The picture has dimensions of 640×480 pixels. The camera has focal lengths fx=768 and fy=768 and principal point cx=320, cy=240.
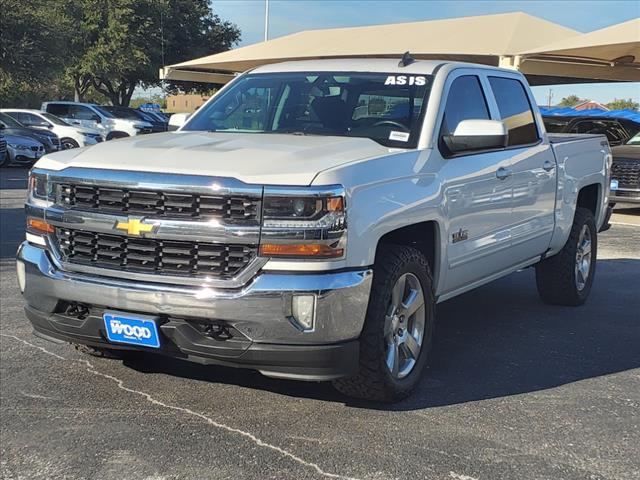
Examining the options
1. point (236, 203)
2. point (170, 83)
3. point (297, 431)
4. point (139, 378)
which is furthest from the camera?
point (170, 83)

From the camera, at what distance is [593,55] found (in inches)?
610

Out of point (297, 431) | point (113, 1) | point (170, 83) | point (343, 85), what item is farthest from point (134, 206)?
point (170, 83)

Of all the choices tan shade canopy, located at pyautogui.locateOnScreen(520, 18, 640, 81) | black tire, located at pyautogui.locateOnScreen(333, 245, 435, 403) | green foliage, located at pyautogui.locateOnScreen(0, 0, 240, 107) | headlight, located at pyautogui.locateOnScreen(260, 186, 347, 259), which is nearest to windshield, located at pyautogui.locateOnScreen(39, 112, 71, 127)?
green foliage, located at pyautogui.locateOnScreen(0, 0, 240, 107)

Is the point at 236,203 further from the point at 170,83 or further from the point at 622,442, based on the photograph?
the point at 170,83

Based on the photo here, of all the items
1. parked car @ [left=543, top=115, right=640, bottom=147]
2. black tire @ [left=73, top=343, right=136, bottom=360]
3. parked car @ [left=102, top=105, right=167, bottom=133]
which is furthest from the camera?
parked car @ [left=102, top=105, right=167, bottom=133]

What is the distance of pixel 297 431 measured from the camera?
3.80 m

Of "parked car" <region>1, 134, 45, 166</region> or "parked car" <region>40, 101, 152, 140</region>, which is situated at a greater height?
"parked car" <region>40, 101, 152, 140</region>

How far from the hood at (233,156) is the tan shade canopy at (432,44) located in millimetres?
12219

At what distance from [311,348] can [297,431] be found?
522 mm

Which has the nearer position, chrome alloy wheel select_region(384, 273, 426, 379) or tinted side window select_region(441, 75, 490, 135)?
chrome alloy wheel select_region(384, 273, 426, 379)

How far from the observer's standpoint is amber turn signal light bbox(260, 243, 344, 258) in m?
3.47

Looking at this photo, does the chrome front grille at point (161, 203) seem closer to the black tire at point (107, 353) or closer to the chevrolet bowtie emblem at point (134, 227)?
the chevrolet bowtie emblem at point (134, 227)

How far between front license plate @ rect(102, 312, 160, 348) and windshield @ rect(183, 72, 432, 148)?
5.53ft

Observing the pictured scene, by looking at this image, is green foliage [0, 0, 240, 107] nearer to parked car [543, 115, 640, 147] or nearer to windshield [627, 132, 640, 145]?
parked car [543, 115, 640, 147]
